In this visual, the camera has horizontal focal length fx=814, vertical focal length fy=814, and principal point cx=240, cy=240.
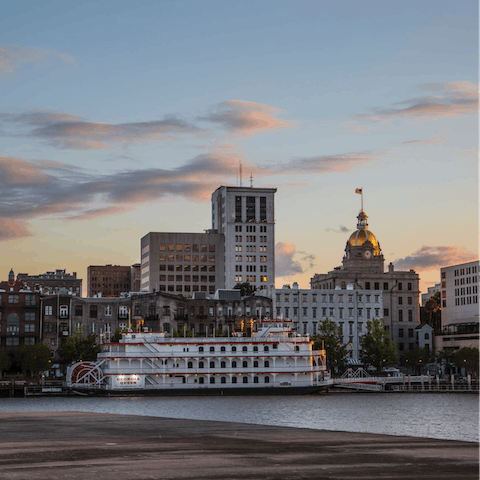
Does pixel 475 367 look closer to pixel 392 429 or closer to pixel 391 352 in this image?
pixel 391 352

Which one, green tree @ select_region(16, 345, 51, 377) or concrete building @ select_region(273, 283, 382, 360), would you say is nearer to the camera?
green tree @ select_region(16, 345, 51, 377)

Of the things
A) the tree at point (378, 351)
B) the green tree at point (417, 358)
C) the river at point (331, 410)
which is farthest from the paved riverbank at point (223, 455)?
the green tree at point (417, 358)

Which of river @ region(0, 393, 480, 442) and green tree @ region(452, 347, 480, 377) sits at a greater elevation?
green tree @ region(452, 347, 480, 377)

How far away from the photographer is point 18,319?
139500 mm

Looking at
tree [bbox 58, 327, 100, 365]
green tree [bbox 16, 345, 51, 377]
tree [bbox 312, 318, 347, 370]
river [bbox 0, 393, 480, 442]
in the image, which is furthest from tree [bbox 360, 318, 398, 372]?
green tree [bbox 16, 345, 51, 377]

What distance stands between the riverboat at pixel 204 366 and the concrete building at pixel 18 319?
25.1m

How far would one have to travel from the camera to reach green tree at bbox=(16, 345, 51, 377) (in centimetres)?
12838

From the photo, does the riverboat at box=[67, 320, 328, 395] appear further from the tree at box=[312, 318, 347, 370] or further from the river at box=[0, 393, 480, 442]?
the tree at box=[312, 318, 347, 370]

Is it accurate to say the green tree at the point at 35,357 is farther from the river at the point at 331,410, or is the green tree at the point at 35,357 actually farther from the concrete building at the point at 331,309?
the concrete building at the point at 331,309

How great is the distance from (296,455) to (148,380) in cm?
8446

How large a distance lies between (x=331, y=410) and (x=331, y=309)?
3328 inches

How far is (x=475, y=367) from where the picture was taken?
510 ft

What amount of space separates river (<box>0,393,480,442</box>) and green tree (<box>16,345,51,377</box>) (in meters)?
18.3

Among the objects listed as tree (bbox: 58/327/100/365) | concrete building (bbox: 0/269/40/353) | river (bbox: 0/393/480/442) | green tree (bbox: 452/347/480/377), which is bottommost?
river (bbox: 0/393/480/442)
